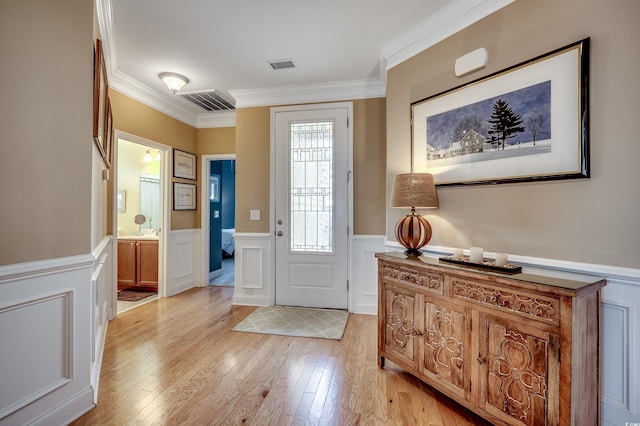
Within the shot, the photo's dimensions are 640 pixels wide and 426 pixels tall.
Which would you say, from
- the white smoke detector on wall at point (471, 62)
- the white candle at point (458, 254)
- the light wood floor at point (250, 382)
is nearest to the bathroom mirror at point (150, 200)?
the light wood floor at point (250, 382)

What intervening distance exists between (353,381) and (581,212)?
177cm

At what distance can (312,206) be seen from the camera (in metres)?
3.75

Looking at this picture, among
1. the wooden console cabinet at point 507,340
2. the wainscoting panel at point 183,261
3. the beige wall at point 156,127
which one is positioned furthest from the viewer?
the wainscoting panel at point 183,261

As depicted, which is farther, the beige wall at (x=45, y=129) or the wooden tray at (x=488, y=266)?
the wooden tray at (x=488, y=266)

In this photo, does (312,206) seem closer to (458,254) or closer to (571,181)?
(458,254)

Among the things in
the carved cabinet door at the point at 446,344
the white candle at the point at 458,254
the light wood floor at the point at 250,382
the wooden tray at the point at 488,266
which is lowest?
the light wood floor at the point at 250,382

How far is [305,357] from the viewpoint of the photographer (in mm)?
2551

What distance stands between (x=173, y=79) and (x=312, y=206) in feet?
6.98

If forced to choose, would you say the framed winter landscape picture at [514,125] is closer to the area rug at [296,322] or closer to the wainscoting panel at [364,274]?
the wainscoting panel at [364,274]

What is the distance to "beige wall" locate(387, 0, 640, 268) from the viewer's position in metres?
1.46

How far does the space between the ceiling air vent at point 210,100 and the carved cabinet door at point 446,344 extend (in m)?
3.60

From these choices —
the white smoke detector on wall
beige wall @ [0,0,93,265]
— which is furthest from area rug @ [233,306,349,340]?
the white smoke detector on wall

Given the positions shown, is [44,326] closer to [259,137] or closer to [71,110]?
[71,110]

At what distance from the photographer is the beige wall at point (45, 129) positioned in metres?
1.49
